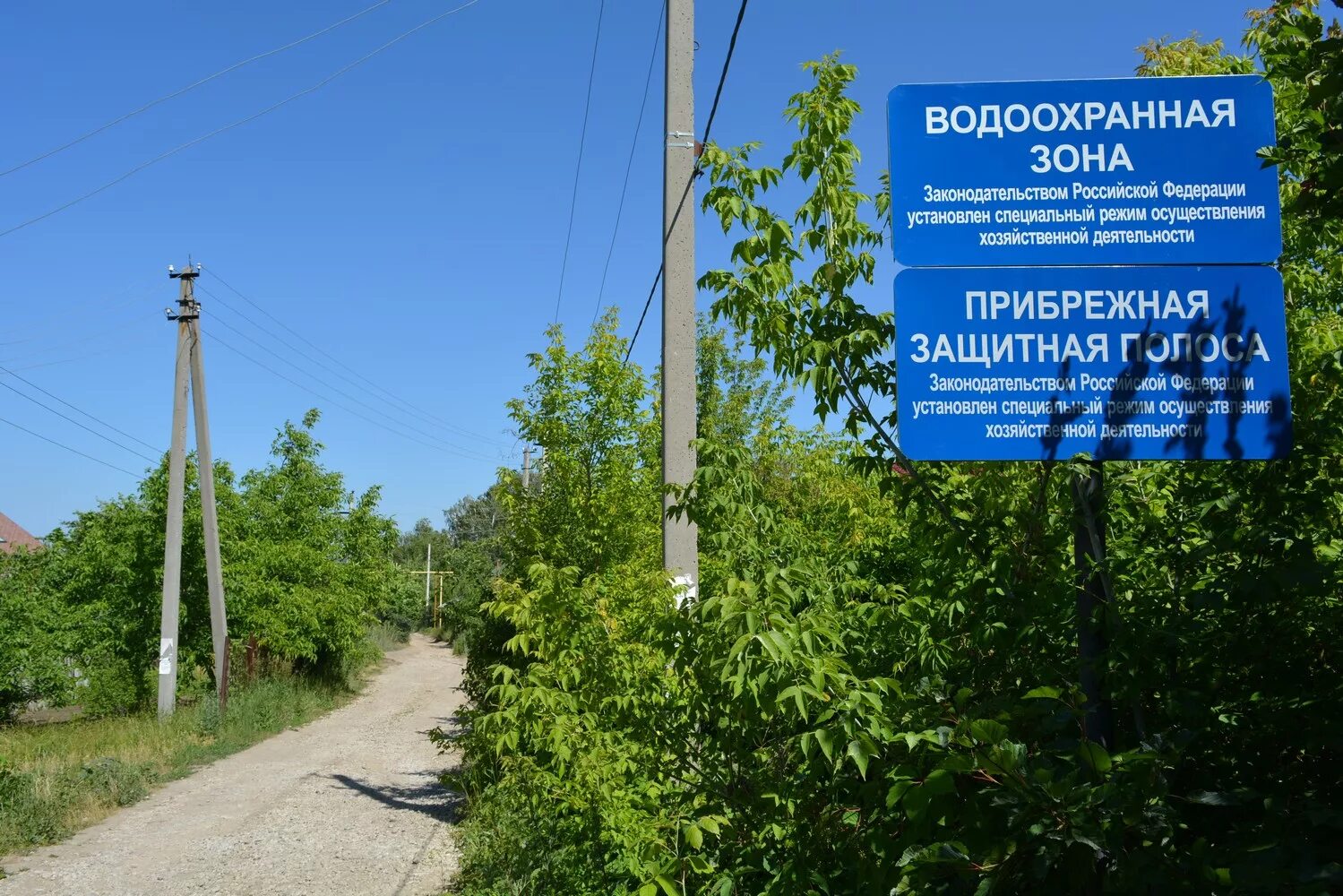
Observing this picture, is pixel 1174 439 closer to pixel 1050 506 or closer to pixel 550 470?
pixel 1050 506

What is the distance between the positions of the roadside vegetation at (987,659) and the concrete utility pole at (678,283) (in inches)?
90.3

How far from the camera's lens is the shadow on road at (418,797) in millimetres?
12883

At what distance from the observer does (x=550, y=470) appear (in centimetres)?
1283

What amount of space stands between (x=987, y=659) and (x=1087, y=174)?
1441mm

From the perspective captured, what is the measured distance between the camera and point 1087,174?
2.94 m

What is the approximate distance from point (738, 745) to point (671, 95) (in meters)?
5.95

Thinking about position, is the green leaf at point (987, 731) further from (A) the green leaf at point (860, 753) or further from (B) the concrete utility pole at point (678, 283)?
(B) the concrete utility pole at point (678, 283)

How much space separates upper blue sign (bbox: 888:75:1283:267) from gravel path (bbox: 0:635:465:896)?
7.89 metres

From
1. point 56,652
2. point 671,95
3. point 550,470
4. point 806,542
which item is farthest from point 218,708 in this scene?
point 806,542

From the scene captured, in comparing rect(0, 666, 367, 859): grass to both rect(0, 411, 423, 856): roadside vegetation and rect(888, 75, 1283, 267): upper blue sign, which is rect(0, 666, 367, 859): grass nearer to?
rect(0, 411, 423, 856): roadside vegetation

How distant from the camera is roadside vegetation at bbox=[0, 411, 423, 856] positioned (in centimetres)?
1467

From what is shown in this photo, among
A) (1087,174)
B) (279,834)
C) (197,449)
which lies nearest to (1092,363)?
(1087,174)

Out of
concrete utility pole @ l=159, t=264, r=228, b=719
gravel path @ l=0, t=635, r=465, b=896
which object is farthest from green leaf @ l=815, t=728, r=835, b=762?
concrete utility pole @ l=159, t=264, r=228, b=719

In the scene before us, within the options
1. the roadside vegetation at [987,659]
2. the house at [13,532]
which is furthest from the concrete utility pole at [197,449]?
the house at [13,532]
